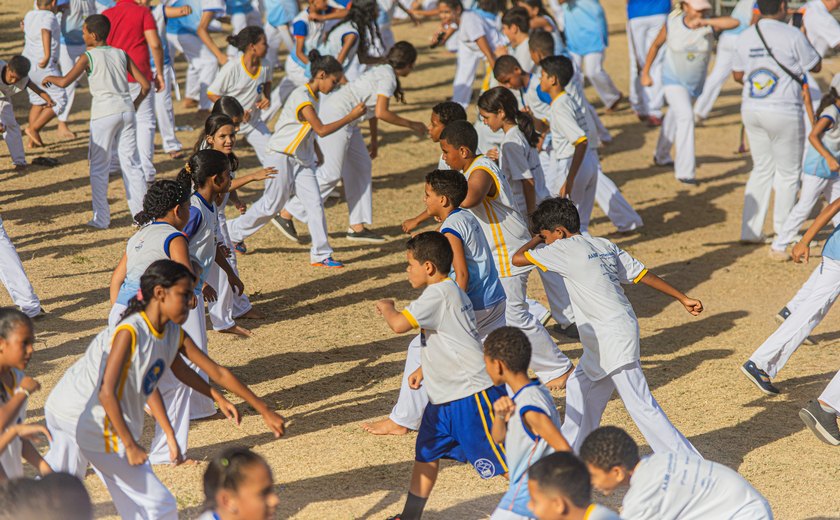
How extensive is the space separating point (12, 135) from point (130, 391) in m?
8.10

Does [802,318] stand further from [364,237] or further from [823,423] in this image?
[364,237]

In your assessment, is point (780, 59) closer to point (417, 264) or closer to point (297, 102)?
point (297, 102)

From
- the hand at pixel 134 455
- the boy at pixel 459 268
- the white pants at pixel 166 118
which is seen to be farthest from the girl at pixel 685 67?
the hand at pixel 134 455

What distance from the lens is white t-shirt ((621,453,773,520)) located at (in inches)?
170

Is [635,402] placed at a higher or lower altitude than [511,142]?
lower

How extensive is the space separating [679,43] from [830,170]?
309cm

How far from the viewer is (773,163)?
10.4 metres

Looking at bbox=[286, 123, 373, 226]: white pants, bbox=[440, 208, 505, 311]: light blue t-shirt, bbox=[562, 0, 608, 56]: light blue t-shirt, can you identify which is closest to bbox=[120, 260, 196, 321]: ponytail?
bbox=[440, 208, 505, 311]: light blue t-shirt

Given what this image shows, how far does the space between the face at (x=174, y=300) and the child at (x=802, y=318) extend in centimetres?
420

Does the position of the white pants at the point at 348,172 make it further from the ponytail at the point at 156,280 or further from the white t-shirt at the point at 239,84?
the ponytail at the point at 156,280

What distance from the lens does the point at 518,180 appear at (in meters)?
7.92

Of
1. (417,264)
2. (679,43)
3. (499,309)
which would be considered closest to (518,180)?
(499,309)

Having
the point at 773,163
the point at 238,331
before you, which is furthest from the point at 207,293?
the point at 773,163

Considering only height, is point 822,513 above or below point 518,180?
below
